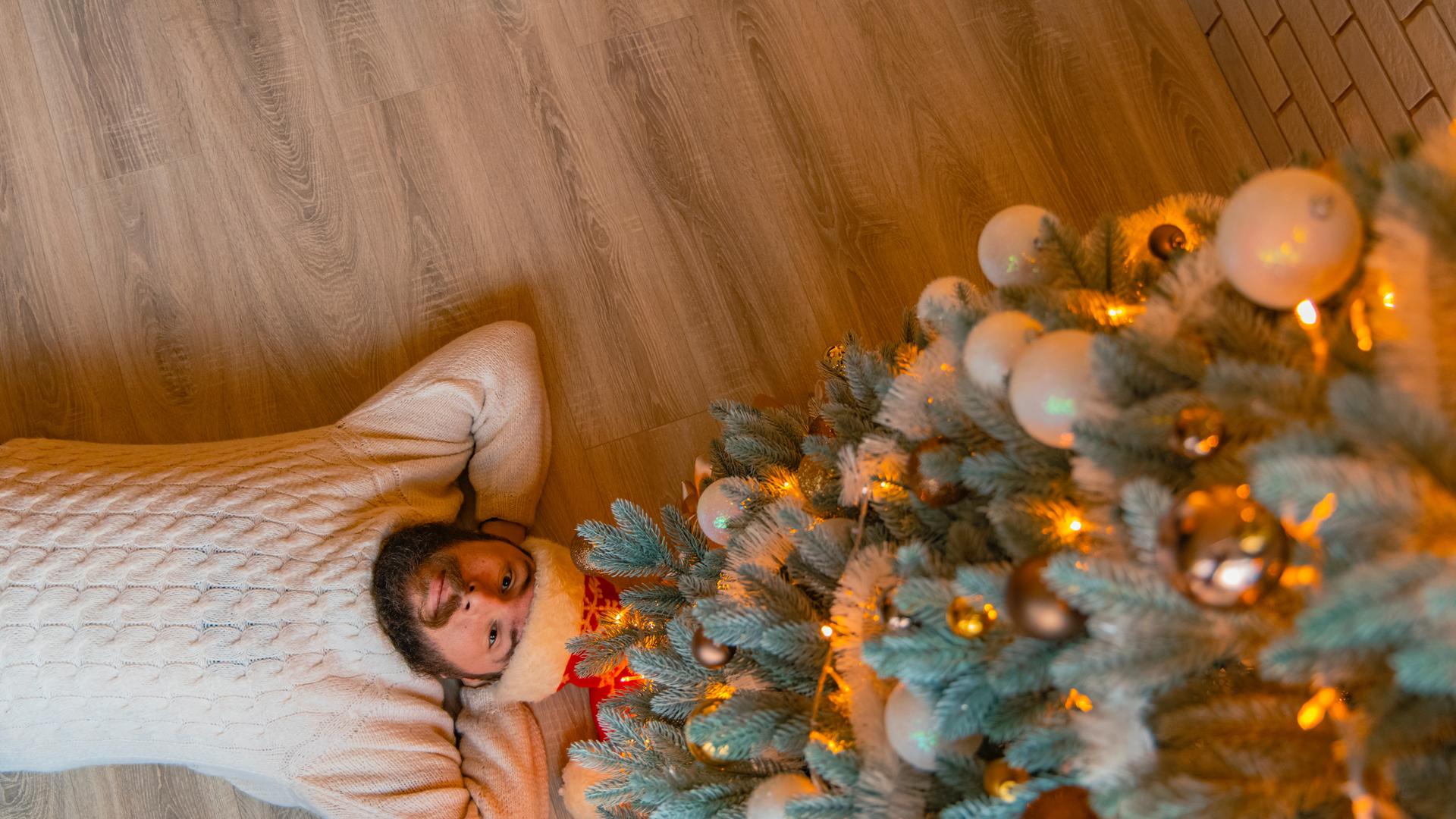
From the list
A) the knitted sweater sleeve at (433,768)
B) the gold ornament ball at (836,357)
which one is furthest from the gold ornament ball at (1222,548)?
the knitted sweater sleeve at (433,768)

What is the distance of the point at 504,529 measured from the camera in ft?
4.59

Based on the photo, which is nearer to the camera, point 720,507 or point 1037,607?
point 1037,607

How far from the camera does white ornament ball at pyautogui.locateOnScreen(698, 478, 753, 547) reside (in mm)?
956

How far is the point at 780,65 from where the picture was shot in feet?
4.99

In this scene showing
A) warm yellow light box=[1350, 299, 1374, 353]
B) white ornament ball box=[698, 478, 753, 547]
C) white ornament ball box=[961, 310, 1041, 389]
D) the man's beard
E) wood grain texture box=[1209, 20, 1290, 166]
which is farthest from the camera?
wood grain texture box=[1209, 20, 1290, 166]

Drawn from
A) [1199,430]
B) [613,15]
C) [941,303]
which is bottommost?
[1199,430]

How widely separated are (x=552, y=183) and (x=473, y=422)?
427 mm

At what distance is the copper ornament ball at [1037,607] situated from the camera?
0.57 meters

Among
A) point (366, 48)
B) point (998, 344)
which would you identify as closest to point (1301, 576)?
point (998, 344)

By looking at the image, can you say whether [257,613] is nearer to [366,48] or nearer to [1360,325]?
[366,48]

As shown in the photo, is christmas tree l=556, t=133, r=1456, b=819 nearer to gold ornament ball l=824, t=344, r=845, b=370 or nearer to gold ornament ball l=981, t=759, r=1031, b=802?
gold ornament ball l=981, t=759, r=1031, b=802

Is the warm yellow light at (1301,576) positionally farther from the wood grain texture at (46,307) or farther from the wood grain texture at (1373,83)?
the wood grain texture at (46,307)

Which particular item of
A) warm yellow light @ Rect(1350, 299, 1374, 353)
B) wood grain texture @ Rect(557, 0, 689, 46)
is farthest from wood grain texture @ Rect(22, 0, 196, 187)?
warm yellow light @ Rect(1350, 299, 1374, 353)

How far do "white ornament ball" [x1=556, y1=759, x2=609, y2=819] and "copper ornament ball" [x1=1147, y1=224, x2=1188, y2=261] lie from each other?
3.23 ft
